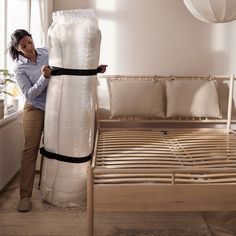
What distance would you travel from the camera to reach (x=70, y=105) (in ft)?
8.27

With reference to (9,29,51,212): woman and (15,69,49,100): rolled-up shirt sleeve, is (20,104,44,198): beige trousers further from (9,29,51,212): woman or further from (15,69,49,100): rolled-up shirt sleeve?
(15,69,49,100): rolled-up shirt sleeve

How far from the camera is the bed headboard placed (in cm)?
339

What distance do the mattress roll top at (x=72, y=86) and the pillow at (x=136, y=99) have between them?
82cm

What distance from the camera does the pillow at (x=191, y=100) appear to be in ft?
11.2

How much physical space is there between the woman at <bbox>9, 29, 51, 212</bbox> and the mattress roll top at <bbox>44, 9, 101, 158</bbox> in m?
0.13

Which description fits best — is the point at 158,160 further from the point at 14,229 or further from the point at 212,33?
the point at 212,33

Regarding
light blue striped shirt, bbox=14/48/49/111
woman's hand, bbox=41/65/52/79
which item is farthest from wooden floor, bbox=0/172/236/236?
woman's hand, bbox=41/65/52/79

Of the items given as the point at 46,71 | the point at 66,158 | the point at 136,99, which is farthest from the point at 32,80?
the point at 136,99

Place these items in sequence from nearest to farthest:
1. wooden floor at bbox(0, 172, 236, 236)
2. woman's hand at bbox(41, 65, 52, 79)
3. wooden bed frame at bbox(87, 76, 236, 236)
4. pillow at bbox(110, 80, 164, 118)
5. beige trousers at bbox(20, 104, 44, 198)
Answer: wooden bed frame at bbox(87, 76, 236, 236) → wooden floor at bbox(0, 172, 236, 236) → woman's hand at bbox(41, 65, 52, 79) → beige trousers at bbox(20, 104, 44, 198) → pillow at bbox(110, 80, 164, 118)

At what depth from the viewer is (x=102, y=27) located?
357 centimetres

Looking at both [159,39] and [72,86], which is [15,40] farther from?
[159,39]

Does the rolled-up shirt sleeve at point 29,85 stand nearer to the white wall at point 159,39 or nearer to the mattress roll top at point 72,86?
the mattress roll top at point 72,86

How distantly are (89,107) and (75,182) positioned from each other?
1.78 feet

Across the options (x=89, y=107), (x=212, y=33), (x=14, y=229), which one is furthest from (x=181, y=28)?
(x=14, y=229)
